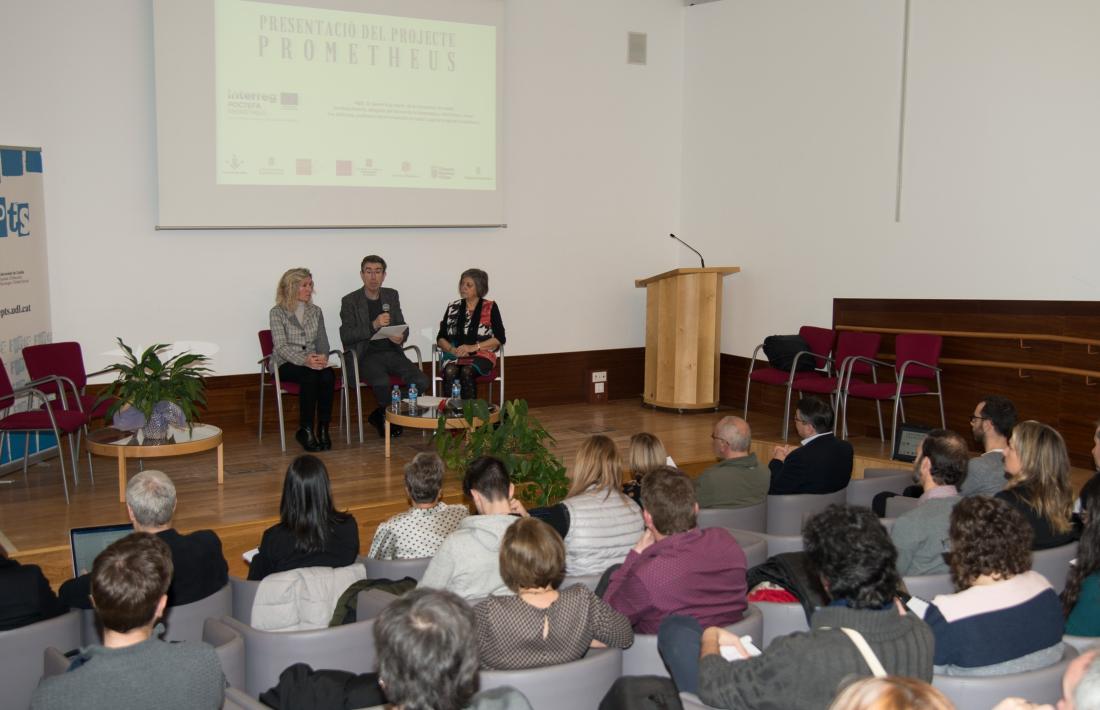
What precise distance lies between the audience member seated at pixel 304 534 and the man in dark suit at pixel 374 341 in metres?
3.70

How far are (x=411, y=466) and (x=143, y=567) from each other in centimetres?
149

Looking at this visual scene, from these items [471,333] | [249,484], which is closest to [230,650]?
[249,484]

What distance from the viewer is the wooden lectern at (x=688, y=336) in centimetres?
840

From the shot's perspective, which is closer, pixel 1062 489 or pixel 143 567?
pixel 143 567

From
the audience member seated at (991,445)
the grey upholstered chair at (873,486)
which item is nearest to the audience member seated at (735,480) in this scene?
the grey upholstered chair at (873,486)

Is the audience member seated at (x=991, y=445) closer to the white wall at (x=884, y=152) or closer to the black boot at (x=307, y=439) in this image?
the white wall at (x=884, y=152)

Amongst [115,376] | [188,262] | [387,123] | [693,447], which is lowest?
[693,447]

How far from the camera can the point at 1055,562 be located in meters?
3.58

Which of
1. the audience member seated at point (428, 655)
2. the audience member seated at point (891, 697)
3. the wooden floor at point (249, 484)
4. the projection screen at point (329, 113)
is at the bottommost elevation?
the wooden floor at point (249, 484)

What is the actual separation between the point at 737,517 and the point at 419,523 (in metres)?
1.40

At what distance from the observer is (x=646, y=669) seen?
2.77 meters

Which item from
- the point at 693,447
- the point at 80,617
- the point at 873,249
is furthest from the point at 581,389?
the point at 80,617

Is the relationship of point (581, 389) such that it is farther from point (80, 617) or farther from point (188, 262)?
point (80, 617)

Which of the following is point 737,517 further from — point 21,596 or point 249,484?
point 249,484
